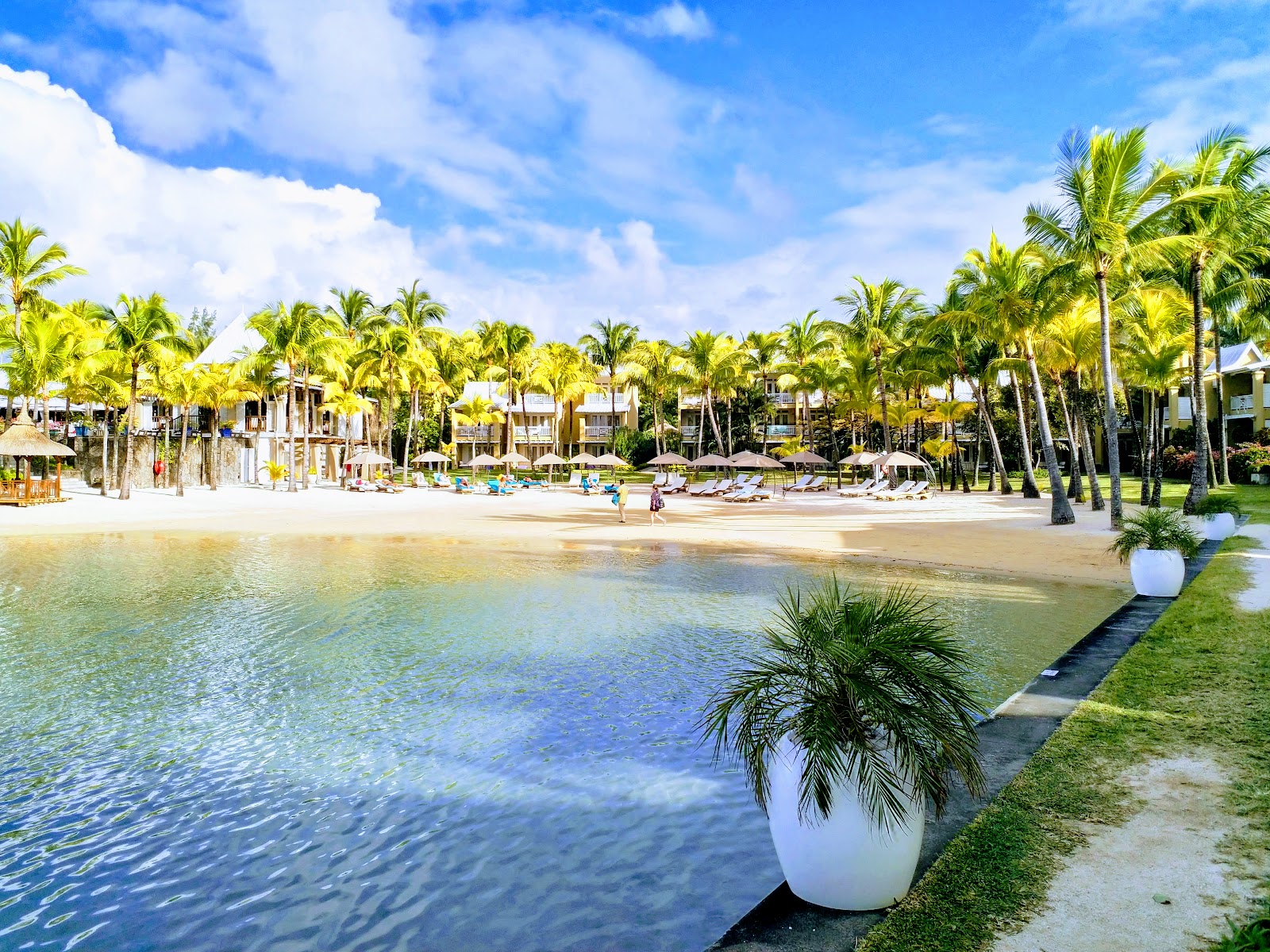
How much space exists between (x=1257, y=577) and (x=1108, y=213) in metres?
8.90

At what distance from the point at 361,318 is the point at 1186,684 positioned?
48403mm

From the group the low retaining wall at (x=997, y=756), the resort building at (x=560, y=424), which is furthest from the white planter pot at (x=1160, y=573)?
the resort building at (x=560, y=424)

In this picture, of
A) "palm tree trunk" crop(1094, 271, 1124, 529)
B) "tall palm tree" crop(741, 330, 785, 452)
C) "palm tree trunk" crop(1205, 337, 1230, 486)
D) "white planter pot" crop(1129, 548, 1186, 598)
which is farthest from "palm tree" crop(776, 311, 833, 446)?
"white planter pot" crop(1129, 548, 1186, 598)

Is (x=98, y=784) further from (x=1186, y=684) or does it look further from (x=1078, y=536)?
(x=1078, y=536)

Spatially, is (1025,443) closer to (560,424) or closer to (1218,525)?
(1218,525)

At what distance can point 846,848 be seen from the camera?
326cm

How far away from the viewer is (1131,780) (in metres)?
4.43

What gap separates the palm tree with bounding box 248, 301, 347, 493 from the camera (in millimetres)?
37656

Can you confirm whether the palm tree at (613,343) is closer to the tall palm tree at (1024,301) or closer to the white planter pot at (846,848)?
the tall palm tree at (1024,301)

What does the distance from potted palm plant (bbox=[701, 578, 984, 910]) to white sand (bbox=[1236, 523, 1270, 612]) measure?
730 cm

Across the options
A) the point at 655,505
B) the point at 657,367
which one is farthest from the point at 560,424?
the point at 655,505

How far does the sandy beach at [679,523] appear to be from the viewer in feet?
54.4

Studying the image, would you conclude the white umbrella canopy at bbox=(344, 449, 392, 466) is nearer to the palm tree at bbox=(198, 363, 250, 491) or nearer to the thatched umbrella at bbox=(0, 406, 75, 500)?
the palm tree at bbox=(198, 363, 250, 491)

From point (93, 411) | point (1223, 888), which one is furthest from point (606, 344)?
point (1223, 888)
